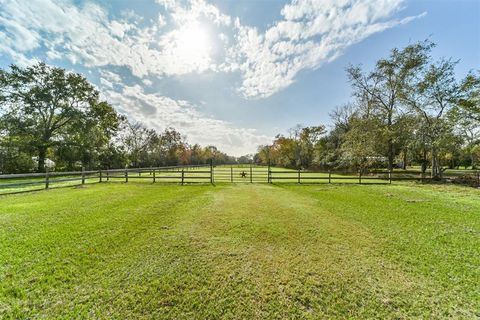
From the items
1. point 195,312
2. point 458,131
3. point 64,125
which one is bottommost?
point 195,312

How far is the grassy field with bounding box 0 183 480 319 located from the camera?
213cm

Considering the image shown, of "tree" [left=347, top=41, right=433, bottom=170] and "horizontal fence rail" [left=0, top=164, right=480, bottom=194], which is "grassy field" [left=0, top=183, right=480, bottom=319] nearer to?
"horizontal fence rail" [left=0, top=164, right=480, bottom=194]

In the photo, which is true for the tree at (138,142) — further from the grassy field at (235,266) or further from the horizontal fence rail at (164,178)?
the grassy field at (235,266)

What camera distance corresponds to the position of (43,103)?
1984 cm

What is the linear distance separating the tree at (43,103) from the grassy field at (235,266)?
69.8 feet

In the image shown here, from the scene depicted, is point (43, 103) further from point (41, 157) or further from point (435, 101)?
point (435, 101)

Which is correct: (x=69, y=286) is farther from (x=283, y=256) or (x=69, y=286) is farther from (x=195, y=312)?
(x=283, y=256)

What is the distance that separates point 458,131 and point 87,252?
2295 cm

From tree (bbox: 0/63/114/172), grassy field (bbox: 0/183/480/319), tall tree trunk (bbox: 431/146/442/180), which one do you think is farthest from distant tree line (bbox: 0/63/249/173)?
tall tree trunk (bbox: 431/146/442/180)

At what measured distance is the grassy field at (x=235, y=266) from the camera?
2127 millimetres

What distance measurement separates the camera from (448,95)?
1488 cm

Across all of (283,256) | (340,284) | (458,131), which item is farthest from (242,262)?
(458,131)

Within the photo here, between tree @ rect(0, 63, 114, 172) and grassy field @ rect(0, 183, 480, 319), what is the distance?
21.3 metres

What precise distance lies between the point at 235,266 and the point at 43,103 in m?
27.8
